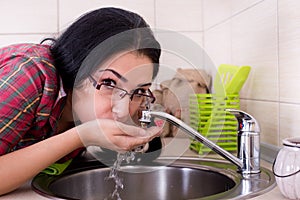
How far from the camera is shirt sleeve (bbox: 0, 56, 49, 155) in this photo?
37.3 inches

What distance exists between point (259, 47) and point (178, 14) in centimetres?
64

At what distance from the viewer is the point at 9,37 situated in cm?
183

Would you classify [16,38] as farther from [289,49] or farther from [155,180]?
[289,49]

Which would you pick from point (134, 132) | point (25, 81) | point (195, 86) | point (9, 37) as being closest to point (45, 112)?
point (25, 81)

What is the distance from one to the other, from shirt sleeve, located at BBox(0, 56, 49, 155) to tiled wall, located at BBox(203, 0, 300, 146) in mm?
603

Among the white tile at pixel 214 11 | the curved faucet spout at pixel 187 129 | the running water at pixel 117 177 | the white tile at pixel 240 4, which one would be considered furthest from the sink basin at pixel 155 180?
the white tile at pixel 214 11

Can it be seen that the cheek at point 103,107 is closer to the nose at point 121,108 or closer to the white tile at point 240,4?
the nose at point 121,108

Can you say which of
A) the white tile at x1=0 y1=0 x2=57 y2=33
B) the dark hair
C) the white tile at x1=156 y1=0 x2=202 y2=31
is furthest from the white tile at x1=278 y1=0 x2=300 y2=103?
the white tile at x1=0 y1=0 x2=57 y2=33

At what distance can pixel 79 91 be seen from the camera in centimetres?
107

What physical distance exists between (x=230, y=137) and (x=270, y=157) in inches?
6.6

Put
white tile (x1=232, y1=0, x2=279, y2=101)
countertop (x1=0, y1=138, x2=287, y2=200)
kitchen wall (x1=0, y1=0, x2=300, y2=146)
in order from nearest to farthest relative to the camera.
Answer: countertop (x1=0, y1=138, x2=287, y2=200) → kitchen wall (x1=0, y1=0, x2=300, y2=146) → white tile (x1=232, y1=0, x2=279, y2=101)

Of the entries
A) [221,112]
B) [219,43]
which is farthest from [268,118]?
[219,43]

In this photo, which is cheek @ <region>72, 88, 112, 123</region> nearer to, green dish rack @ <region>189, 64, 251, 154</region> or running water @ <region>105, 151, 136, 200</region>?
running water @ <region>105, 151, 136, 200</region>

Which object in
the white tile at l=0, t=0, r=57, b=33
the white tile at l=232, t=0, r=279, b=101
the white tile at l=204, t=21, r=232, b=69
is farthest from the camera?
the white tile at l=0, t=0, r=57, b=33
